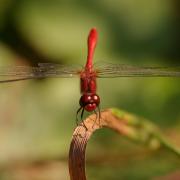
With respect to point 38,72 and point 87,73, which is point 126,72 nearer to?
point 87,73

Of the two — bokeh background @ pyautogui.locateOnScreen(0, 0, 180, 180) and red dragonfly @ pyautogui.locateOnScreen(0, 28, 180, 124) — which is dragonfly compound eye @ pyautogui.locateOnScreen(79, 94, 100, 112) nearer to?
red dragonfly @ pyautogui.locateOnScreen(0, 28, 180, 124)

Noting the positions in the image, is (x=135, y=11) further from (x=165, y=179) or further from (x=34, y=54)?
(x=165, y=179)

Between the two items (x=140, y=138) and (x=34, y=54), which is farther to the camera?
(x=34, y=54)

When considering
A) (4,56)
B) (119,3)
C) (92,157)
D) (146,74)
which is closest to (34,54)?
(4,56)

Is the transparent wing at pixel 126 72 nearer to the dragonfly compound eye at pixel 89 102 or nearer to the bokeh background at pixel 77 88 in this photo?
the dragonfly compound eye at pixel 89 102

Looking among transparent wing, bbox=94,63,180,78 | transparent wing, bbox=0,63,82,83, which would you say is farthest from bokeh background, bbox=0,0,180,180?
transparent wing, bbox=0,63,82,83

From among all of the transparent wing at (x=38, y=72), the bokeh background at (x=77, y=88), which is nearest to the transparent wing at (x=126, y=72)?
the transparent wing at (x=38, y=72)

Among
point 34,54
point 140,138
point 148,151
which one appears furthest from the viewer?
point 34,54

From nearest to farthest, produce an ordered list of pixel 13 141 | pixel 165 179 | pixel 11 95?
pixel 165 179, pixel 13 141, pixel 11 95
